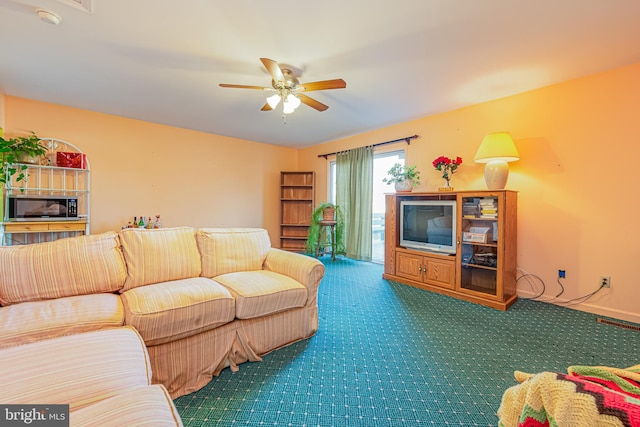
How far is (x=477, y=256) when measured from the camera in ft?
9.84

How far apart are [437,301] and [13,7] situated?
4306 mm

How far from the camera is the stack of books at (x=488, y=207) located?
9.28 feet

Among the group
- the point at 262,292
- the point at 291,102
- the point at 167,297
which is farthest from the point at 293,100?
the point at 167,297

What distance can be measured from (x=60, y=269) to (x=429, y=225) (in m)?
3.50

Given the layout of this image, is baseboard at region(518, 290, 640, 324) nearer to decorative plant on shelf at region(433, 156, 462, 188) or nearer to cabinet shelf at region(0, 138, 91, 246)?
decorative plant on shelf at region(433, 156, 462, 188)

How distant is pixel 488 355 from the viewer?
1.88 metres

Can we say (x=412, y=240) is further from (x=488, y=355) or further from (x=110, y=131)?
(x=110, y=131)

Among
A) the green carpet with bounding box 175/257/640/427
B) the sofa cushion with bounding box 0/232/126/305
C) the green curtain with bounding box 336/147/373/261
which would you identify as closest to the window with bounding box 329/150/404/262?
the green curtain with bounding box 336/147/373/261

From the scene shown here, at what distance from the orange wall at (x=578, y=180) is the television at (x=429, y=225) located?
24.6 inches

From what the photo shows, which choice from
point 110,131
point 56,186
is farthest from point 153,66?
point 56,186

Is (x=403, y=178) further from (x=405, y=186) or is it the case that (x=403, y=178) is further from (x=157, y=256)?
(x=157, y=256)

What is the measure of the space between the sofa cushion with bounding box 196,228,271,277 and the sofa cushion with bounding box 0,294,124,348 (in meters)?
0.72

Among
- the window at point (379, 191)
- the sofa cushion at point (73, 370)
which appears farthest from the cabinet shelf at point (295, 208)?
the sofa cushion at point (73, 370)

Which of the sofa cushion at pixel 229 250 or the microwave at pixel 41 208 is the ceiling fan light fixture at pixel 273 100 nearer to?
the sofa cushion at pixel 229 250
